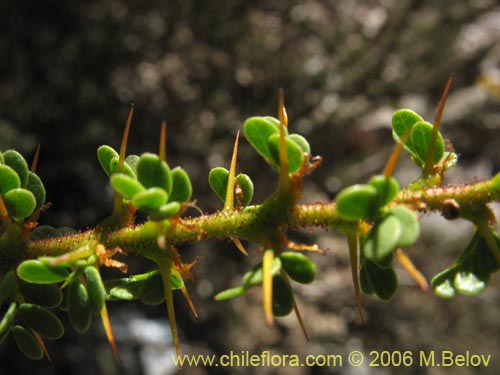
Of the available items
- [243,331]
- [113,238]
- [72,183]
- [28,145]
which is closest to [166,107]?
[72,183]

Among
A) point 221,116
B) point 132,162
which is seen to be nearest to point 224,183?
point 132,162

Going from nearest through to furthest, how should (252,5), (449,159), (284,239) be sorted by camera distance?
(284,239) < (449,159) < (252,5)

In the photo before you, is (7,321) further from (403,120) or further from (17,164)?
(403,120)

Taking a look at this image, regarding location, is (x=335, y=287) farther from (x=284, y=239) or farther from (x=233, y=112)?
(x=284, y=239)

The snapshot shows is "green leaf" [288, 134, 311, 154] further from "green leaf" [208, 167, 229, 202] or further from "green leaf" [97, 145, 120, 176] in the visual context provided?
"green leaf" [97, 145, 120, 176]

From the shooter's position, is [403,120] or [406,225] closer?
[406,225]

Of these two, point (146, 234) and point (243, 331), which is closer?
point (146, 234)

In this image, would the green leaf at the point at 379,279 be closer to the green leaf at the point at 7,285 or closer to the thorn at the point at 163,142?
the thorn at the point at 163,142

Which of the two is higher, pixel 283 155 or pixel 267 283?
pixel 283 155

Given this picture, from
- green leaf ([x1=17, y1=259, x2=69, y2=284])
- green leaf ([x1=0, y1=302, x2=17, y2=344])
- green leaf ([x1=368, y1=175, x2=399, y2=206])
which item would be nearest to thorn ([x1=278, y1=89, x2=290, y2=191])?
green leaf ([x1=368, y1=175, x2=399, y2=206])
